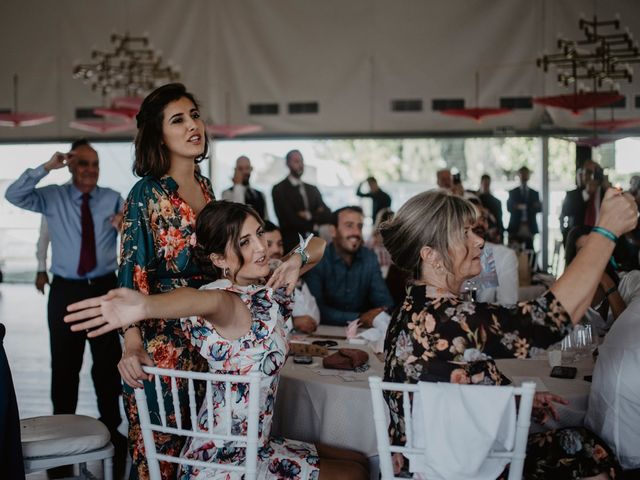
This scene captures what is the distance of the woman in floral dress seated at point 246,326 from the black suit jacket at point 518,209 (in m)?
9.82

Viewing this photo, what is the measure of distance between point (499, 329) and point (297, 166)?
7.41m

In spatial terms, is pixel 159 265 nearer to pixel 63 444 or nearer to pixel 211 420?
pixel 211 420

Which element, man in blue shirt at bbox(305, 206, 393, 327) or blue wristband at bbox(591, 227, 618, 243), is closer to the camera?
blue wristband at bbox(591, 227, 618, 243)

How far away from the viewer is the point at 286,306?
255 cm

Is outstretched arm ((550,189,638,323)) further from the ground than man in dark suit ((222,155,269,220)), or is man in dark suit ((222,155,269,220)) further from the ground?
man in dark suit ((222,155,269,220))

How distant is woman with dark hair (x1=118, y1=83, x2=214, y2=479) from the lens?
8.65ft

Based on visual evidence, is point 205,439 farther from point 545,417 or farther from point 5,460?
point 545,417

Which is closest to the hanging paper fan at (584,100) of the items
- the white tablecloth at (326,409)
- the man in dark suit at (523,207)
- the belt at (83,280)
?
the man in dark suit at (523,207)

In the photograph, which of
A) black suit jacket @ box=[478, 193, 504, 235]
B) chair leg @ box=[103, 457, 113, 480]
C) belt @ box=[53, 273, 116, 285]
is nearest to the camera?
chair leg @ box=[103, 457, 113, 480]

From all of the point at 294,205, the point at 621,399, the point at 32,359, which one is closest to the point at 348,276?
the point at 621,399

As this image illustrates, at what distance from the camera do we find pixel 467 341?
2002 millimetres

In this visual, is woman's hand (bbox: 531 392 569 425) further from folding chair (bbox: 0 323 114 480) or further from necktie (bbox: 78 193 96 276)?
necktie (bbox: 78 193 96 276)

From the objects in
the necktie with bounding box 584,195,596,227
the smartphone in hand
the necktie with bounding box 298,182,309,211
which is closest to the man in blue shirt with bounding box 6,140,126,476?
the smartphone in hand

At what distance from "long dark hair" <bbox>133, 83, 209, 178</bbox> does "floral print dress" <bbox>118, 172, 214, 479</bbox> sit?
4 cm
